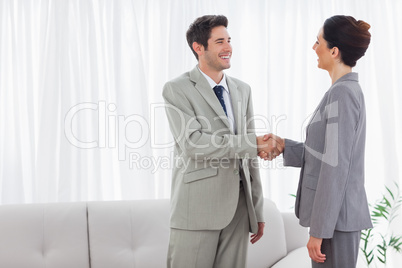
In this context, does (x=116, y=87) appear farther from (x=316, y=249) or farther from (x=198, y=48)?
(x=316, y=249)

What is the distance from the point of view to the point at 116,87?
332cm

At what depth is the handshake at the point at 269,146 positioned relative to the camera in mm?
2227

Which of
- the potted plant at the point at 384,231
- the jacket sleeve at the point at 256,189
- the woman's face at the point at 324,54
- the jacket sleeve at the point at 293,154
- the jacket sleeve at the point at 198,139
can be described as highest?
the woman's face at the point at 324,54

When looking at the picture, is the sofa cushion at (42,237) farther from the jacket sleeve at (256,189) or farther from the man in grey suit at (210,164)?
the jacket sleeve at (256,189)

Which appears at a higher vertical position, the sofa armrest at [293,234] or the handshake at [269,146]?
the handshake at [269,146]

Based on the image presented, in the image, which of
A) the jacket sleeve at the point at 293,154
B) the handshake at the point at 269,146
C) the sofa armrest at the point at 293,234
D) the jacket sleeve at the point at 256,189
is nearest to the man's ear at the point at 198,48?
the jacket sleeve at the point at 256,189

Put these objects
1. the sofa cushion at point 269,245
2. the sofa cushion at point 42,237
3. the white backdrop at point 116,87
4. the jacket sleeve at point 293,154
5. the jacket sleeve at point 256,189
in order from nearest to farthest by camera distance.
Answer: the jacket sleeve at point 293,154 → the jacket sleeve at point 256,189 → the sofa cushion at point 42,237 → the sofa cushion at point 269,245 → the white backdrop at point 116,87

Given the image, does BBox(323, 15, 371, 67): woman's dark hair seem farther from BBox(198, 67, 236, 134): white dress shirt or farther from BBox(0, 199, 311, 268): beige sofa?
BBox(0, 199, 311, 268): beige sofa

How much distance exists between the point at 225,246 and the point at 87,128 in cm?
149

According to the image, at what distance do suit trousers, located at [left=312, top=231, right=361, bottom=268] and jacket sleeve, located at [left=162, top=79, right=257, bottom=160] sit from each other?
1.80 ft

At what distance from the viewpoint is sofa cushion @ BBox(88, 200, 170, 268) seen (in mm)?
2781

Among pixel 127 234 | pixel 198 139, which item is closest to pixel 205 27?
pixel 198 139

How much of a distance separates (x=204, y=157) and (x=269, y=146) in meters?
0.32

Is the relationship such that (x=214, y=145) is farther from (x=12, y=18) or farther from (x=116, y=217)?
(x=12, y=18)
